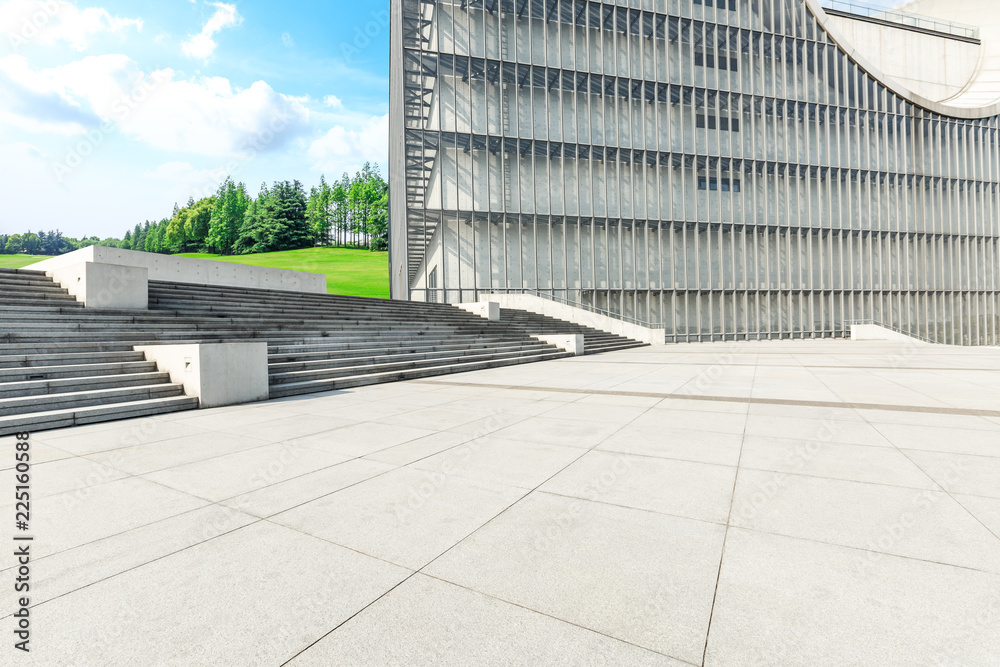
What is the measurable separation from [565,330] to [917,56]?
4846 cm

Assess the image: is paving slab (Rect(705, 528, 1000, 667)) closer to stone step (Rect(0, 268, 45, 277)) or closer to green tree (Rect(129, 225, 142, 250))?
stone step (Rect(0, 268, 45, 277))

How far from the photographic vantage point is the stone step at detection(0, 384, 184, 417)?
21.8ft

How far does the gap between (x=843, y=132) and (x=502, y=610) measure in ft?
158

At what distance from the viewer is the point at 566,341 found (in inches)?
794

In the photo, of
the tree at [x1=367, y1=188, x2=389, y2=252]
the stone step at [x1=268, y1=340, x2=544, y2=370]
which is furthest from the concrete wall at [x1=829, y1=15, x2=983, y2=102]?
the tree at [x1=367, y1=188, x2=389, y2=252]

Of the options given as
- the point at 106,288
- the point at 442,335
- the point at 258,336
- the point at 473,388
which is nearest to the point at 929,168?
the point at 442,335

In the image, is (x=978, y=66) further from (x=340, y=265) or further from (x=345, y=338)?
(x=340, y=265)

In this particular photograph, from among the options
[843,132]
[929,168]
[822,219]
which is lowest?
[822,219]

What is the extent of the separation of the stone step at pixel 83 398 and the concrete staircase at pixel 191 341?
0.05 feet

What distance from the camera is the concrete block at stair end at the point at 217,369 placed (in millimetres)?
8203

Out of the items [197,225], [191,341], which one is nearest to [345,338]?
[191,341]

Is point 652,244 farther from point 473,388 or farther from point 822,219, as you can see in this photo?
point 473,388

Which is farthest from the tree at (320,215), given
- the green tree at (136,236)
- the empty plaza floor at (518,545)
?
the empty plaza floor at (518,545)

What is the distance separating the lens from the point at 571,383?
35.9ft
